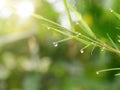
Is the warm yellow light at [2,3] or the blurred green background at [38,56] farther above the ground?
the warm yellow light at [2,3]

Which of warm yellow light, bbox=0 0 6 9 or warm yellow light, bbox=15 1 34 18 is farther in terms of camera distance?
warm yellow light, bbox=0 0 6 9

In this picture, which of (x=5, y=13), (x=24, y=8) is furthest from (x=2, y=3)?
(x=24, y=8)

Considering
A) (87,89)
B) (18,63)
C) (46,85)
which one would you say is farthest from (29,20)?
(87,89)

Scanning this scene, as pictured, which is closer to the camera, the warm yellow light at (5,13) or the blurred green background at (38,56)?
the blurred green background at (38,56)

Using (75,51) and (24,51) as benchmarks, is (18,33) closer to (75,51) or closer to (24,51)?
(24,51)

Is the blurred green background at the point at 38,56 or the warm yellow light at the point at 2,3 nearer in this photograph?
→ the blurred green background at the point at 38,56

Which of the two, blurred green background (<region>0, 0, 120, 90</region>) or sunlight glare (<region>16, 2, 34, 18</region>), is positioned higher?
sunlight glare (<region>16, 2, 34, 18</region>)

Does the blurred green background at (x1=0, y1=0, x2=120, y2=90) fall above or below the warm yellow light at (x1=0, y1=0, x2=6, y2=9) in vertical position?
below

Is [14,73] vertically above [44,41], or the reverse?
[44,41]
